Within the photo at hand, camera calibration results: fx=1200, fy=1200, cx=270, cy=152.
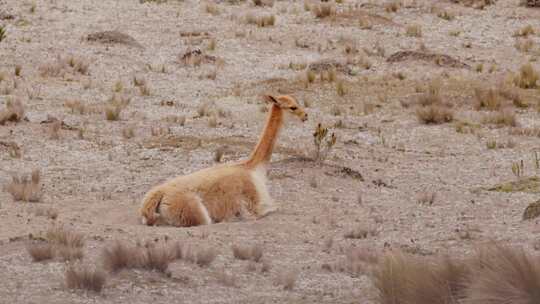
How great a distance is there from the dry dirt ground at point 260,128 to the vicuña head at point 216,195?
0.19 m

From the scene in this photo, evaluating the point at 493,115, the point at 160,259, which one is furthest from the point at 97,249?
the point at 493,115

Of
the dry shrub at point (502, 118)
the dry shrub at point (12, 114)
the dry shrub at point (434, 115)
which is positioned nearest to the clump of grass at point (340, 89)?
the dry shrub at point (434, 115)

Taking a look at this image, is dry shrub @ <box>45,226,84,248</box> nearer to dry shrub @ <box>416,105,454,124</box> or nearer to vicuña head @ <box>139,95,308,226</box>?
vicuña head @ <box>139,95,308,226</box>

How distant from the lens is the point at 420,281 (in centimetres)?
808

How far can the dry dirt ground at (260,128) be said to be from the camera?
1014 centimetres

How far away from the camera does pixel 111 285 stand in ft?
29.3

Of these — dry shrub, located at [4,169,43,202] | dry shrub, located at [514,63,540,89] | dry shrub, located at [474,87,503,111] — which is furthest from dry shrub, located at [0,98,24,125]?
dry shrub, located at [514,63,540,89]

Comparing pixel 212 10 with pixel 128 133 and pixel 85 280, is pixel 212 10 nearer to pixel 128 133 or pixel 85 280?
pixel 128 133

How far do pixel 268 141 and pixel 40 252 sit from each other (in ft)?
11.2

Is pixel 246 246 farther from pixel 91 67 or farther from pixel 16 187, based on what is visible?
pixel 91 67

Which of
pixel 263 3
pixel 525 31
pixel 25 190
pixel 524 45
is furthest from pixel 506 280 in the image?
pixel 263 3

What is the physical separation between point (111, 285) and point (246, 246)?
1.83 m

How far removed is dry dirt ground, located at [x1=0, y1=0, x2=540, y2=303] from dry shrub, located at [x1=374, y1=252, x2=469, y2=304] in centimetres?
37

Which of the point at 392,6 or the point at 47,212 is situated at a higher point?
the point at 47,212
